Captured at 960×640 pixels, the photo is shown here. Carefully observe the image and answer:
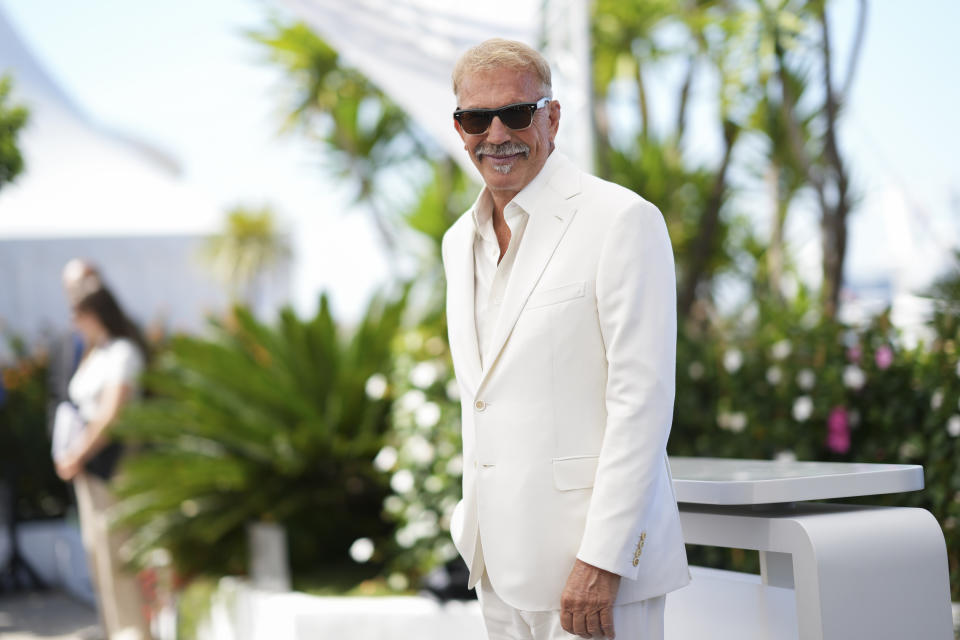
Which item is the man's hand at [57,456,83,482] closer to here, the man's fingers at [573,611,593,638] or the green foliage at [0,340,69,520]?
the man's fingers at [573,611,593,638]

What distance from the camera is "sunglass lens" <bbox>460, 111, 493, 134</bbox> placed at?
1432mm

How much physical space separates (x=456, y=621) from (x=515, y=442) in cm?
208

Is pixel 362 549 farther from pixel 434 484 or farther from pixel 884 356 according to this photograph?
pixel 884 356

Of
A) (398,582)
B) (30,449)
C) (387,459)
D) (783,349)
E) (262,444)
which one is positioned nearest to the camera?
(783,349)

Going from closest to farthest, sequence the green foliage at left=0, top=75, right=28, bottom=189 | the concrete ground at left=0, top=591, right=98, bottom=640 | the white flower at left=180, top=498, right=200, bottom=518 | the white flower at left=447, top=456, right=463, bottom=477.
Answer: the green foliage at left=0, top=75, right=28, bottom=189
the white flower at left=447, top=456, right=463, bottom=477
the white flower at left=180, top=498, right=200, bottom=518
the concrete ground at left=0, top=591, right=98, bottom=640

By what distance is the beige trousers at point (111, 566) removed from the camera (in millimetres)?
4277

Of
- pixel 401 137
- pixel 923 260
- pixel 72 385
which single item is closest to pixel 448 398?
pixel 72 385

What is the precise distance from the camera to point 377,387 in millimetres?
4703

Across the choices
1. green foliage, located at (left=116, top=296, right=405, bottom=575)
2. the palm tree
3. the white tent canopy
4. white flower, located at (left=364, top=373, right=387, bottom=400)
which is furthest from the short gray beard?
the palm tree

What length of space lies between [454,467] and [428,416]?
0.81ft

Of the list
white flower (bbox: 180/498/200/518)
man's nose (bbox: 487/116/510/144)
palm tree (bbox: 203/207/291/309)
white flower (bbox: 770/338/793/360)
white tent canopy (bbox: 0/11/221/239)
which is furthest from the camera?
palm tree (bbox: 203/207/291/309)

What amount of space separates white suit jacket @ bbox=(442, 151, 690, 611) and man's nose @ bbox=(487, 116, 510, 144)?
0.30 feet

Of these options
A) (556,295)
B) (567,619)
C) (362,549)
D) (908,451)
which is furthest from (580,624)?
(362,549)

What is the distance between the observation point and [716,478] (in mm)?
1669
